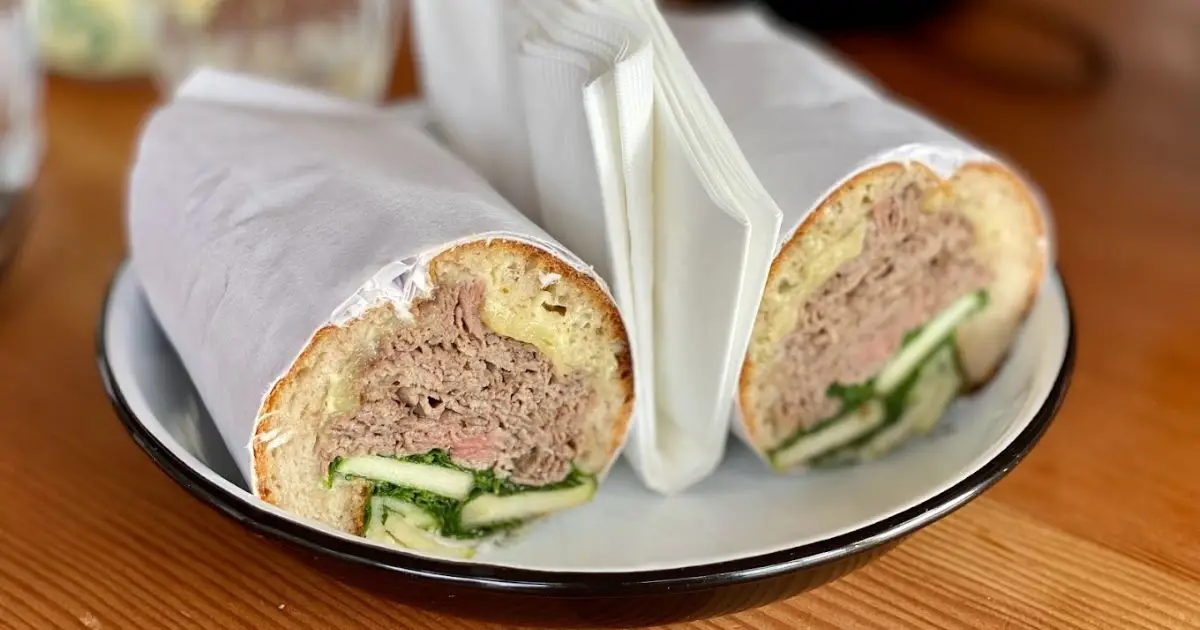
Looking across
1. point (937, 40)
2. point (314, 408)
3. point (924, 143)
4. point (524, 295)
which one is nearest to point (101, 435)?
point (314, 408)

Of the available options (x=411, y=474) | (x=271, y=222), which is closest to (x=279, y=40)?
(x=271, y=222)

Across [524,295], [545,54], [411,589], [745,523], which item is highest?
[545,54]

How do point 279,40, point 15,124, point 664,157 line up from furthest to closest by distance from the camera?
1. point 279,40
2. point 15,124
3. point 664,157

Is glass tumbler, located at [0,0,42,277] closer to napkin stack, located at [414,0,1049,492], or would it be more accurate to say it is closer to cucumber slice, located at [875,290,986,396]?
napkin stack, located at [414,0,1049,492]

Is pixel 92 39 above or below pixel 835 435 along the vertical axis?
above

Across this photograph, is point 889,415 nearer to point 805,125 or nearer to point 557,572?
point 805,125

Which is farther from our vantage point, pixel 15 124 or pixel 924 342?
pixel 15 124

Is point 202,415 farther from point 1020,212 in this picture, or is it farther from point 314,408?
point 1020,212
